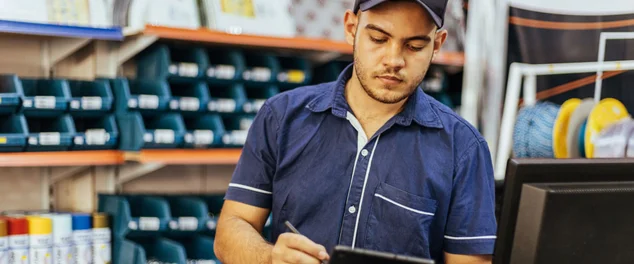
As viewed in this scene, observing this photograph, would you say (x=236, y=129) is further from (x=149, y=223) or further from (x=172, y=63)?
(x=149, y=223)

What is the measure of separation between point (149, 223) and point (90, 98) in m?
0.59

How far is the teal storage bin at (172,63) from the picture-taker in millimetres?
3205

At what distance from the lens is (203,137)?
3248 millimetres

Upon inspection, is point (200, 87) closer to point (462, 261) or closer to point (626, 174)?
point (462, 261)

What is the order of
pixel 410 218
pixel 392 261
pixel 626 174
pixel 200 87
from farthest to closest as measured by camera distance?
1. pixel 200 87
2. pixel 410 218
3. pixel 626 174
4. pixel 392 261

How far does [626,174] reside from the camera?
3.64ft

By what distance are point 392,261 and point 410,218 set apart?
709mm

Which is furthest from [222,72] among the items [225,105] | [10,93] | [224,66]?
[10,93]

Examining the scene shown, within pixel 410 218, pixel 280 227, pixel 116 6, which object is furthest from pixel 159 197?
pixel 410 218

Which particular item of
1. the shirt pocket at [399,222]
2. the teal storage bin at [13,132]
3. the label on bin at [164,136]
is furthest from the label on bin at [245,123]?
the shirt pocket at [399,222]

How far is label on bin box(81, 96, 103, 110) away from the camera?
3037mm

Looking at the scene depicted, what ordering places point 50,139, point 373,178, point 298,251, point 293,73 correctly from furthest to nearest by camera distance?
point 293,73
point 50,139
point 373,178
point 298,251

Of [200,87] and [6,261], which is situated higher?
[200,87]

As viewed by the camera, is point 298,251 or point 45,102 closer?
point 298,251
